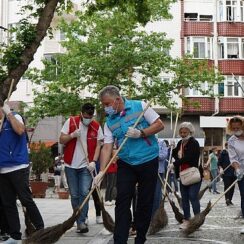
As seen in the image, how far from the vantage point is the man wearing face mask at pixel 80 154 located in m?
8.78

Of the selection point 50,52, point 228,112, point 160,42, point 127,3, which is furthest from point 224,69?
point 127,3

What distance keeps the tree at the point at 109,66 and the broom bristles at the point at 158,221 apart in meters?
18.1

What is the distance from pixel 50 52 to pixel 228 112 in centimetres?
1384

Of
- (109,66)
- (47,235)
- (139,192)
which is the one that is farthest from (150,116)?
(109,66)

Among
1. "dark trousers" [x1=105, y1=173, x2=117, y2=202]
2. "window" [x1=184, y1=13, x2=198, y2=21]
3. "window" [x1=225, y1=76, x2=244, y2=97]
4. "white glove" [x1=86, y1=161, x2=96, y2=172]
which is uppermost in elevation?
"window" [x1=184, y1=13, x2=198, y2=21]

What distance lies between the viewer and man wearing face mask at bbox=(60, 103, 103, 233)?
8.78 meters

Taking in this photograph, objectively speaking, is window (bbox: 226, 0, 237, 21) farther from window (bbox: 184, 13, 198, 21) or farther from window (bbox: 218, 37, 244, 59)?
window (bbox: 184, 13, 198, 21)

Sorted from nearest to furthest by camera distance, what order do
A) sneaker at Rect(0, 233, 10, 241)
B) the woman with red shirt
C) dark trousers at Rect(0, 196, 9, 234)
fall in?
sneaker at Rect(0, 233, 10, 241), dark trousers at Rect(0, 196, 9, 234), the woman with red shirt

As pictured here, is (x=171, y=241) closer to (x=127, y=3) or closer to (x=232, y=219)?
(x=232, y=219)

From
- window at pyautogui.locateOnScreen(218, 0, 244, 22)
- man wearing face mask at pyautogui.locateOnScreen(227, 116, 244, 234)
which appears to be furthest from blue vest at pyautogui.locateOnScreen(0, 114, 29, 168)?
window at pyautogui.locateOnScreen(218, 0, 244, 22)

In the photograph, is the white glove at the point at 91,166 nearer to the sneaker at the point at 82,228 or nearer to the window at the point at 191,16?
the sneaker at the point at 82,228

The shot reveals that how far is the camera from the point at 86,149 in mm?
8938

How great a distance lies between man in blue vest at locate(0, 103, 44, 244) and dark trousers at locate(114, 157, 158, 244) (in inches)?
51.6

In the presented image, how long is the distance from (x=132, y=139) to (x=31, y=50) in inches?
148
